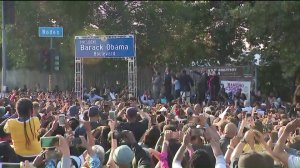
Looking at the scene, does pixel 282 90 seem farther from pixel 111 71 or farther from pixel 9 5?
pixel 9 5

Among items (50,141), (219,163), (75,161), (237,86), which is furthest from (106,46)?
(219,163)

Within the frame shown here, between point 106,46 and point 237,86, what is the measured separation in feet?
17.4

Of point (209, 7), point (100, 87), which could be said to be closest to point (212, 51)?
point (100, 87)

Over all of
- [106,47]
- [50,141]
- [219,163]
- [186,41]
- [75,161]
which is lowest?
[75,161]

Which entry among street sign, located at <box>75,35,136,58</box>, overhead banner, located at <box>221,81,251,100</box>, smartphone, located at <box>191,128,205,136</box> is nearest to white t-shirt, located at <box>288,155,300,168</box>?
smartphone, located at <box>191,128,205,136</box>

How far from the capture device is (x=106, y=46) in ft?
87.4

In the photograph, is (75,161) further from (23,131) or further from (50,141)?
(23,131)

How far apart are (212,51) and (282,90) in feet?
13.1

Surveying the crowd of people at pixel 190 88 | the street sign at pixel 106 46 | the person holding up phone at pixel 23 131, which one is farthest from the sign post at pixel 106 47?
the person holding up phone at pixel 23 131

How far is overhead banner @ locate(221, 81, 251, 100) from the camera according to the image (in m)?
27.7

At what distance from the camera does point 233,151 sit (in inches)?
279

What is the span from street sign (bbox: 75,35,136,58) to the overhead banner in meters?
4.38

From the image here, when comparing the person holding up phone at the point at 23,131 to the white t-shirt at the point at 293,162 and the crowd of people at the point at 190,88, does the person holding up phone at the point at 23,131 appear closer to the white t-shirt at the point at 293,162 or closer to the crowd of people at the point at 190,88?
the white t-shirt at the point at 293,162

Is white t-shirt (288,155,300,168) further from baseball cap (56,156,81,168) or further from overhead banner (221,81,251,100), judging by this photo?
overhead banner (221,81,251,100)
